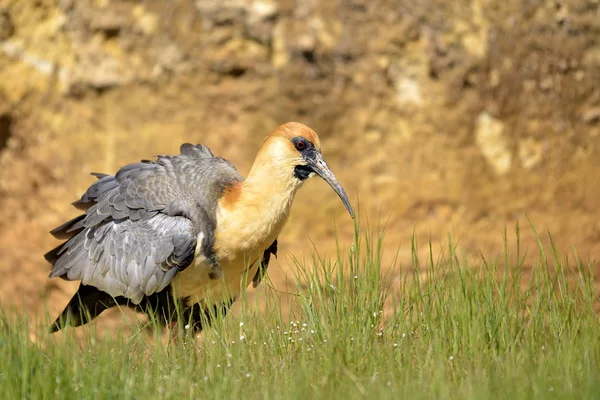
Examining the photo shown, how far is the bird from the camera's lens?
5477mm

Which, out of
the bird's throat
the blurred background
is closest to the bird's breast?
the bird's throat

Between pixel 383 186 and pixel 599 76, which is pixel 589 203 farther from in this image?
pixel 383 186

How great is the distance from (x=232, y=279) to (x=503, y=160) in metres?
3.08

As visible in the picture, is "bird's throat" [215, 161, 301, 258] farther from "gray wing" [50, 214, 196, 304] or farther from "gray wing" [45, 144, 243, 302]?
"gray wing" [50, 214, 196, 304]

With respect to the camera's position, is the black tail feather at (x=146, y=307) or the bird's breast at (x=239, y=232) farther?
the black tail feather at (x=146, y=307)

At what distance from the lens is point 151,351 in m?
4.41

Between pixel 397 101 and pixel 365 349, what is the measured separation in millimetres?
3798

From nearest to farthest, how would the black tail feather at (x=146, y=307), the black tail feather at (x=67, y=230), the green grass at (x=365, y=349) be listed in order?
the green grass at (x=365, y=349), the black tail feather at (x=146, y=307), the black tail feather at (x=67, y=230)

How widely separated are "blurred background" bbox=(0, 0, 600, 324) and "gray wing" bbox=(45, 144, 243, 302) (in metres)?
1.74

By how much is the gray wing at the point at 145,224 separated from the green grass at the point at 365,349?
0.94m

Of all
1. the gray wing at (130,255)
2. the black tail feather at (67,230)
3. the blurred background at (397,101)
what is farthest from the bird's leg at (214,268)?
the blurred background at (397,101)

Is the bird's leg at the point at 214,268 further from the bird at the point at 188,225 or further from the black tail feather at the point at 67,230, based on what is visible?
the black tail feather at the point at 67,230

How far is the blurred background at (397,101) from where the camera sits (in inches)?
301

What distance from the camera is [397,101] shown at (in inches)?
304
